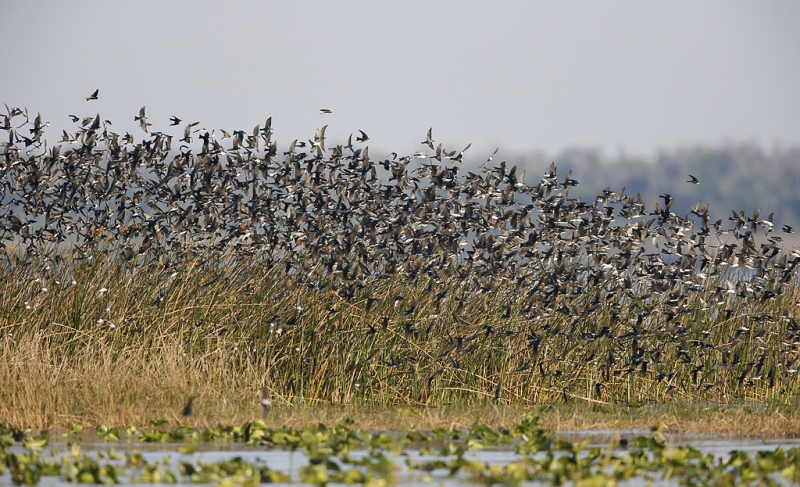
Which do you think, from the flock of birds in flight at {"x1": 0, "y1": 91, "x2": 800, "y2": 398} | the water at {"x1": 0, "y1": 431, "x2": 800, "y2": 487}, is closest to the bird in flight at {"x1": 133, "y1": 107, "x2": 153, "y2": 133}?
the flock of birds in flight at {"x1": 0, "y1": 91, "x2": 800, "y2": 398}

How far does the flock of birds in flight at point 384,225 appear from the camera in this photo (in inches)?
408

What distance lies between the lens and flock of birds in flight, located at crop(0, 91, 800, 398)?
10.4 meters

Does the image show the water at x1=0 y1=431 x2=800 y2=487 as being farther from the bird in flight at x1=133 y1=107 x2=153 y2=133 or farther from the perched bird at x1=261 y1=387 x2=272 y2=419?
the bird in flight at x1=133 y1=107 x2=153 y2=133

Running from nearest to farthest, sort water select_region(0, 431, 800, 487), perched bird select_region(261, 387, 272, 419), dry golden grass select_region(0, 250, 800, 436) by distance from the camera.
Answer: water select_region(0, 431, 800, 487)
perched bird select_region(261, 387, 272, 419)
dry golden grass select_region(0, 250, 800, 436)

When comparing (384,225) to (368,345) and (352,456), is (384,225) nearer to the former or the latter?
(368,345)

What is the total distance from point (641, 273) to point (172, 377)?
4961 millimetres

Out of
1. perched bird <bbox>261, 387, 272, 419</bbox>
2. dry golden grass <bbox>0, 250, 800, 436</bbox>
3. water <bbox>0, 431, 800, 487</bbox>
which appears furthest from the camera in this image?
dry golden grass <bbox>0, 250, 800, 436</bbox>

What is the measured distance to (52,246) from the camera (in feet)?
37.1

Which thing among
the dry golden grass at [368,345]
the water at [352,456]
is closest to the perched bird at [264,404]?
the dry golden grass at [368,345]

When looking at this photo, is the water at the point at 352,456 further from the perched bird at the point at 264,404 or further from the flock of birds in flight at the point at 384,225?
the flock of birds in flight at the point at 384,225

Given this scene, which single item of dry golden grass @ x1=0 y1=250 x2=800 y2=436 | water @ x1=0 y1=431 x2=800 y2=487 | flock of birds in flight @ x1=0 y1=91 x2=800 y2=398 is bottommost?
water @ x1=0 y1=431 x2=800 y2=487

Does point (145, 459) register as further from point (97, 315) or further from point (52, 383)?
point (97, 315)

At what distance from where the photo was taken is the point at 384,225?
416 inches

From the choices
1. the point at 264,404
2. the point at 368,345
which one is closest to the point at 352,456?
the point at 264,404
